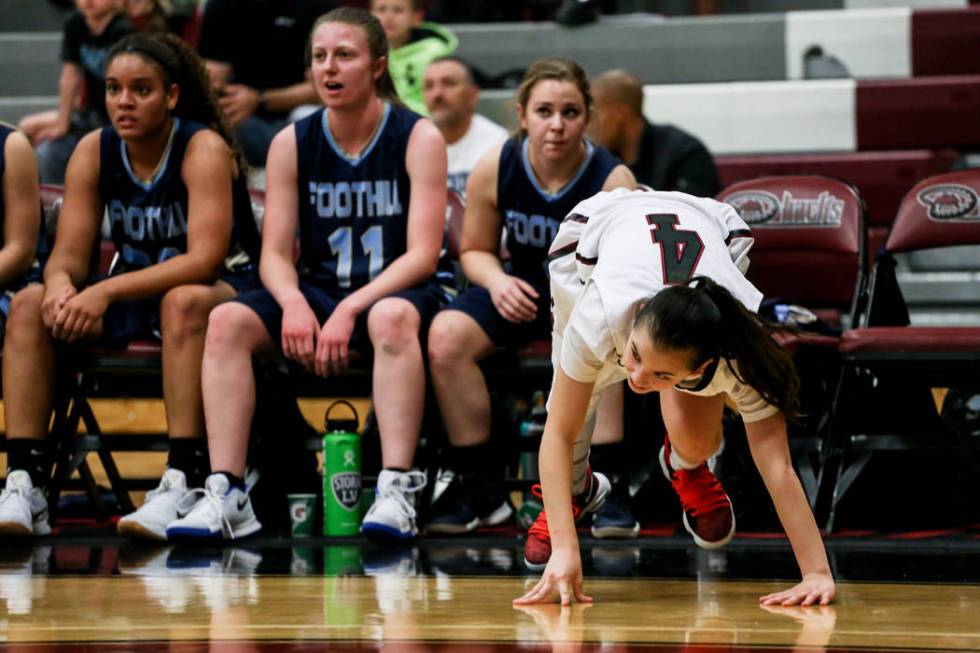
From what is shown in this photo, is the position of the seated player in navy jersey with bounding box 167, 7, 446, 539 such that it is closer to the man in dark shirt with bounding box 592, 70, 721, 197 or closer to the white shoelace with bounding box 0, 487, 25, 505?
the white shoelace with bounding box 0, 487, 25, 505

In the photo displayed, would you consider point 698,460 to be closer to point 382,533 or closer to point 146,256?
point 382,533

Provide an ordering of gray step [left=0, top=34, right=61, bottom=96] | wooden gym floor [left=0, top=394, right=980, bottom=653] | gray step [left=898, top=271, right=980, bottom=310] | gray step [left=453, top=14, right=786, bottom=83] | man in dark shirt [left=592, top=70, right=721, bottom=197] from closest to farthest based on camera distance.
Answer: wooden gym floor [left=0, top=394, right=980, bottom=653], man in dark shirt [left=592, top=70, right=721, bottom=197], gray step [left=898, top=271, right=980, bottom=310], gray step [left=453, top=14, right=786, bottom=83], gray step [left=0, top=34, right=61, bottom=96]

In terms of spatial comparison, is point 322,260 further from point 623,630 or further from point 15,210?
point 623,630

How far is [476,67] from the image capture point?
722 cm

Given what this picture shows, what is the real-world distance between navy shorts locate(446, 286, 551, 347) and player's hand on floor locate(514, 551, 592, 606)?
1400mm

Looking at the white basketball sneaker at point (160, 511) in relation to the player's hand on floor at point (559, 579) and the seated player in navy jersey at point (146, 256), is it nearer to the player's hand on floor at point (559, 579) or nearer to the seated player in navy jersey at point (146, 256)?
the seated player in navy jersey at point (146, 256)

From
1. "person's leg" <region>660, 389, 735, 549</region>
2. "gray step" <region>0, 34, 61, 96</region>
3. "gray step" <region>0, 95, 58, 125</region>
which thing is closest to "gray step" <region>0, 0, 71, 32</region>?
"gray step" <region>0, 34, 61, 96</region>

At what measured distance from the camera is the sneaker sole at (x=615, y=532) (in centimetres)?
403

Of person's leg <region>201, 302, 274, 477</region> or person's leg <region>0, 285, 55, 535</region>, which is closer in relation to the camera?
person's leg <region>201, 302, 274, 477</region>

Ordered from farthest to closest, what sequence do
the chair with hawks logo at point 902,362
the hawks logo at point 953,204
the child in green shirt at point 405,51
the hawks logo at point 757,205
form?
1. the child in green shirt at point 405,51
2. the hawks logo at point 757,205
3. the hawks logo at point 953,204
4. the chair with hawks logo at point 902,362

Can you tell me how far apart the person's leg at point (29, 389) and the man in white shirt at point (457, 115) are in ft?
5.76

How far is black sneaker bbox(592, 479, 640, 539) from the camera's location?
13.2ft

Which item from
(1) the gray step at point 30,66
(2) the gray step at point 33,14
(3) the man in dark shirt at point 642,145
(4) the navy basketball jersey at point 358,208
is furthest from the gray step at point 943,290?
(2) the gray step at point 33,14

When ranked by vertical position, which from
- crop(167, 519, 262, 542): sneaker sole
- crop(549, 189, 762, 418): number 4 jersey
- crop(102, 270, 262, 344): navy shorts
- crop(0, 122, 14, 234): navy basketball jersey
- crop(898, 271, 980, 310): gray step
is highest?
crop(0, 122, 14, 234): navy basketball jersey
